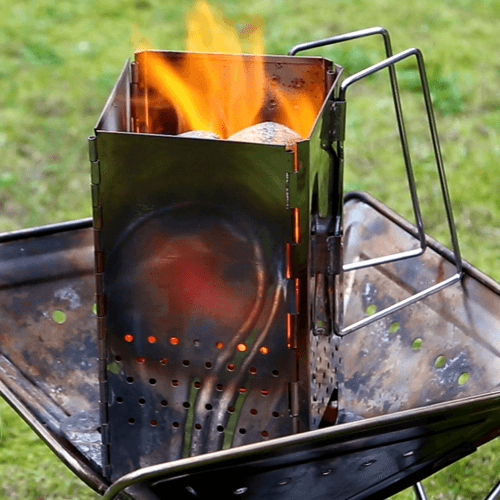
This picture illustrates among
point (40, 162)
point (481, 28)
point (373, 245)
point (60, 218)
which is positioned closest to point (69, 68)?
point (40, 162)

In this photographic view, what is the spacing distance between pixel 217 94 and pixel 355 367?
1.78ft

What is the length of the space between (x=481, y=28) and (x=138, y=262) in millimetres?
3863

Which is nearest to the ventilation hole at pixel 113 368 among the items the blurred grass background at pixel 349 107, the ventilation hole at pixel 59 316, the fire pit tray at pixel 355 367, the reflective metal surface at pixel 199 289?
the reflective metal surface at pixel 199 289

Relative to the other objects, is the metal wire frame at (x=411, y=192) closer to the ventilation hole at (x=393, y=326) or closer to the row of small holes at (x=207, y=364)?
the ventilation hole at (x=393, y=326)

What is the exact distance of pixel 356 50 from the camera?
418cm

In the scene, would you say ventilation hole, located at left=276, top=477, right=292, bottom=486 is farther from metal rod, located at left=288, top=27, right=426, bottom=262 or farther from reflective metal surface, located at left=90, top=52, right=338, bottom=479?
metal rod, located at left=288, top=27, right=426, bottom=262

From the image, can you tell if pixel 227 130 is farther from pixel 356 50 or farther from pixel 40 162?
pixel 356 50

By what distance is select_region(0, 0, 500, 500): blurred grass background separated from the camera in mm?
2246

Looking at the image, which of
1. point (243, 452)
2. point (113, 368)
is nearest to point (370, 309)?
point (113, 368)

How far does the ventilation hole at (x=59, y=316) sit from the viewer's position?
1.51 metres

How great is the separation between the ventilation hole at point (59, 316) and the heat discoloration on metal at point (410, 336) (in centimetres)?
51

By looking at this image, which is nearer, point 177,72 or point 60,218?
point 177,72

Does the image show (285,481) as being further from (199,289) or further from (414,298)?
(414,298)

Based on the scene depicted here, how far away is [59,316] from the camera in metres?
1.53
